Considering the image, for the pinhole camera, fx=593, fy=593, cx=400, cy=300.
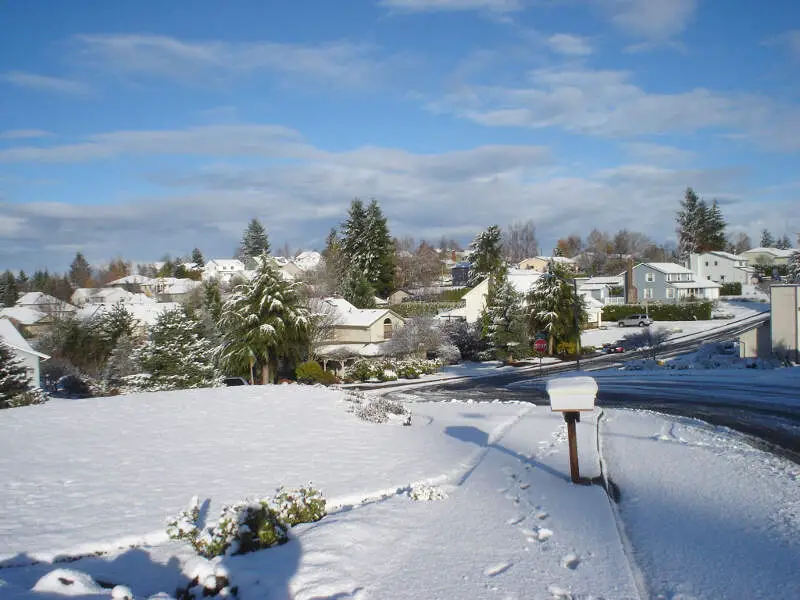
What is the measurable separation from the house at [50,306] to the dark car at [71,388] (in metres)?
16.7

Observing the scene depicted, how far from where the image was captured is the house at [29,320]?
2395 inches

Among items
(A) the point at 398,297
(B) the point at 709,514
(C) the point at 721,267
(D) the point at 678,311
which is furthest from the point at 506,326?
(C) the point at 721,267

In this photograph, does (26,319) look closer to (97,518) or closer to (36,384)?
(36,384)

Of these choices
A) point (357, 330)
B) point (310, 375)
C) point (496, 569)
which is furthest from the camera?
point (357, 330)

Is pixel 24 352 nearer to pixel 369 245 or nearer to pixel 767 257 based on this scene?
pixel 369 245

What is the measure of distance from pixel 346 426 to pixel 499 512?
7.14 m

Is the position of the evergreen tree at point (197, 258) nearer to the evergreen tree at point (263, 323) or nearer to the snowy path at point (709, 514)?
the evergreen tree at point (263, 323)

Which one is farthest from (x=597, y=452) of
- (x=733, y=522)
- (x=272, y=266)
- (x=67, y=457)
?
(x=272, y=266)

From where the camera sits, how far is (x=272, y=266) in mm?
40688

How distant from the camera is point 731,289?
81.1 metres

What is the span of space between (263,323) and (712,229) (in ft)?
282

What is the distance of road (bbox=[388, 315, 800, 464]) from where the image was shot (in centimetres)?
1499

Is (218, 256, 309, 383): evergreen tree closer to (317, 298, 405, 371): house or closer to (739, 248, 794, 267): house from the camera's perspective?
(317, 298, 405, 371): house

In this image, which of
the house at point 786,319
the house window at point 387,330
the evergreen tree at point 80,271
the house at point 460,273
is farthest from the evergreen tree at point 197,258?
the house at point 786,319
